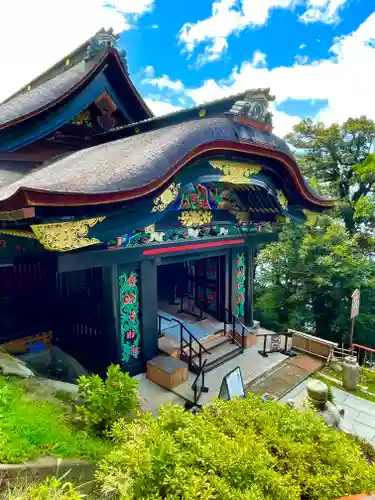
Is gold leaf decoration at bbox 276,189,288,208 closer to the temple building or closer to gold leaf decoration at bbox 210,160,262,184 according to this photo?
the temple building

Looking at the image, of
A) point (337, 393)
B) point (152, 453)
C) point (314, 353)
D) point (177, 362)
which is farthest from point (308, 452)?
point (314, 353)

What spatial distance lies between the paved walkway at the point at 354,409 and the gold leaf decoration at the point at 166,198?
4.68m

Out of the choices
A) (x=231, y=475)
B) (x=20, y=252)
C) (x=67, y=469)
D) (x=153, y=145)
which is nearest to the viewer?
(x=231, y=475)

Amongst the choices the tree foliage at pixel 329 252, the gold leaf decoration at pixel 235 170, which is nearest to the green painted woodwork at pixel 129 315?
the gold leaf decoration at pixel 235 170

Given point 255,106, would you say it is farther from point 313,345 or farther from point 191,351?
point 313,345

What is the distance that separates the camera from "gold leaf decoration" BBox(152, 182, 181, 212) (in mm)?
5062

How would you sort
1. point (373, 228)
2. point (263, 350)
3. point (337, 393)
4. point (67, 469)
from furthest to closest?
point (373, 228) → point (263, 350) → point (337, 393) → point (67, 469)

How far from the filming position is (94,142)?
834 centimetres

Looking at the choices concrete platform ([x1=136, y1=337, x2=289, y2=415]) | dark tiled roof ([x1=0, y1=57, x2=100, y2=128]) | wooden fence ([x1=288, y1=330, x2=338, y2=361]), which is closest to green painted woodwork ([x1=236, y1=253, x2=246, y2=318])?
concrete platform ([x1=136, y1=337, x2=289, y2=415])

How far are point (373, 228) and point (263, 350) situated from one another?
12204 millimetres

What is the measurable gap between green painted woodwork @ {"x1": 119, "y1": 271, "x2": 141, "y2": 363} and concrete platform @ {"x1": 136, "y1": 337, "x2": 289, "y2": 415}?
2.13 feet

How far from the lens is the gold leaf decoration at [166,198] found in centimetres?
506

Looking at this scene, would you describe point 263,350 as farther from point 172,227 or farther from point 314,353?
point 172,227

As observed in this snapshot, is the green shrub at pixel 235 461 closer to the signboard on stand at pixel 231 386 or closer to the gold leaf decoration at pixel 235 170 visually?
the signboard on stand at pixel 231 386
